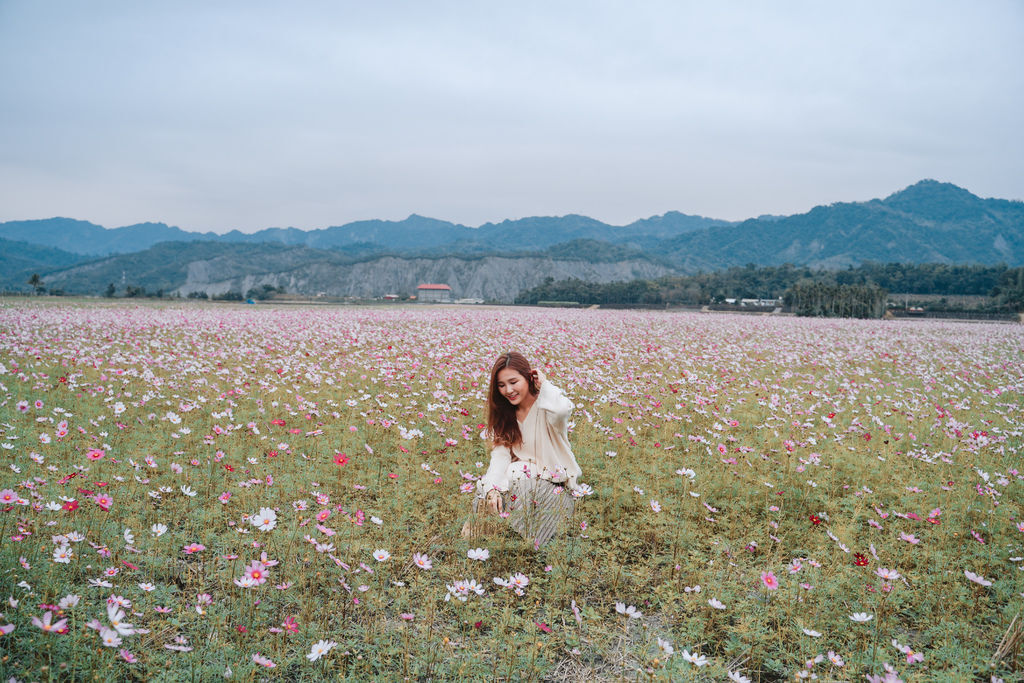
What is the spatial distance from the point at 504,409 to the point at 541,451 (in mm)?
447

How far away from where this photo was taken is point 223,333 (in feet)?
48.0

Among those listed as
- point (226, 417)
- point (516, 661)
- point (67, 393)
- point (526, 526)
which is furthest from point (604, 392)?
point (67, 393)

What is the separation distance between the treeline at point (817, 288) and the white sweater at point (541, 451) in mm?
48831

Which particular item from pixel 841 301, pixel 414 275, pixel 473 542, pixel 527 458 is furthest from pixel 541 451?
pixel 414 275

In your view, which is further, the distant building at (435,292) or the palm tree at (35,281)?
the distant building at (435,292)

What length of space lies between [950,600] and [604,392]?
206 inches

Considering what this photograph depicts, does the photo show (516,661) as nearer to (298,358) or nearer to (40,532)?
(40,532)

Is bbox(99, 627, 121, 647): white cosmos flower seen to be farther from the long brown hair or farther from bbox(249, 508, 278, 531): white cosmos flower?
the long brown hair

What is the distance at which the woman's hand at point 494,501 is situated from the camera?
4023 mm

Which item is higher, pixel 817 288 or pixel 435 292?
pixel 435 292

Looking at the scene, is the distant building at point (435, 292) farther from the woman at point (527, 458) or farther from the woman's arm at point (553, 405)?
the woman's arm at point (553, 405)

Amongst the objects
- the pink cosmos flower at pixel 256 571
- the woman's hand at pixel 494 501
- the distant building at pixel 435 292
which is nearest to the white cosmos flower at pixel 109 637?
the pink cosmos flower at pixel 256 571

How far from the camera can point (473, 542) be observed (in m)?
4.05

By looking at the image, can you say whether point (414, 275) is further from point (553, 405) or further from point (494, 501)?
point (494, 501)
